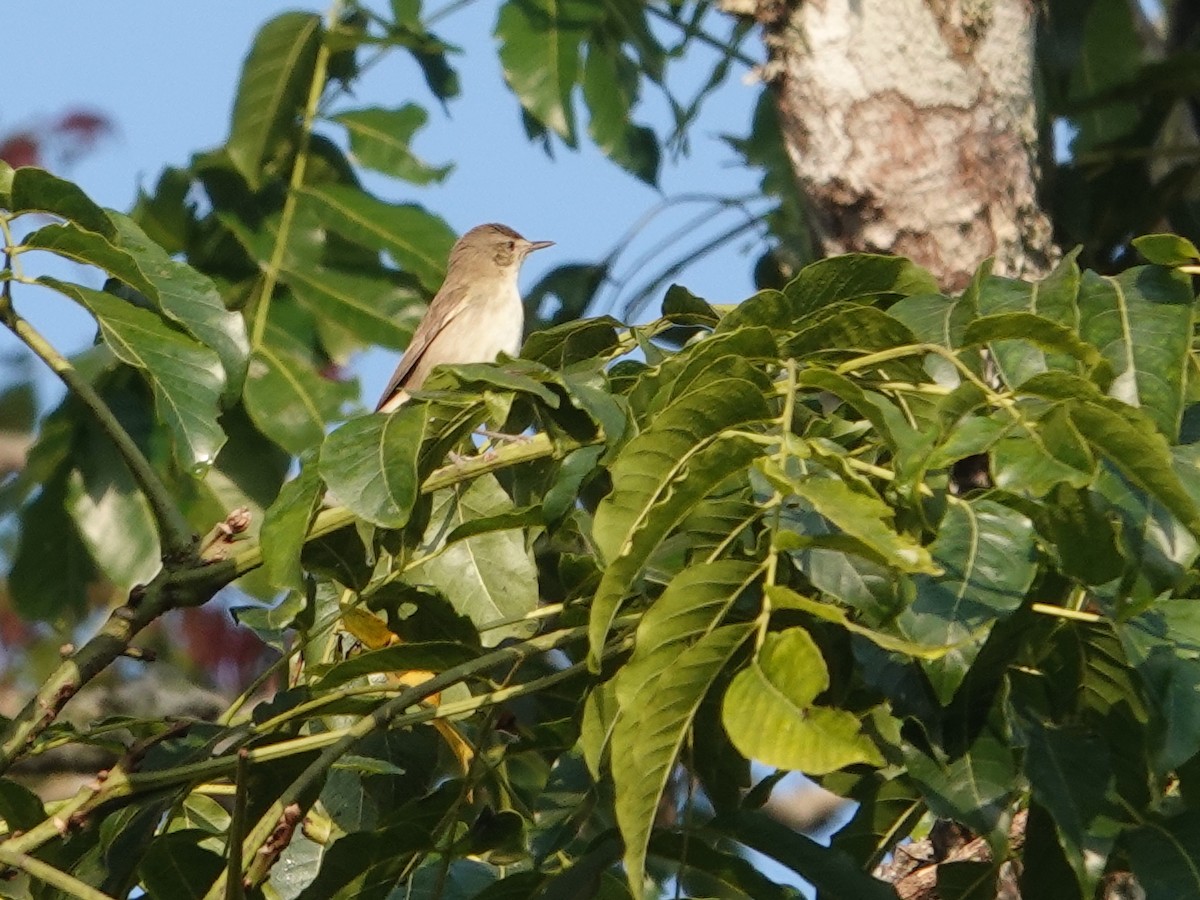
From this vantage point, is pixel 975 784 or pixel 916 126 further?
pixel 916 126

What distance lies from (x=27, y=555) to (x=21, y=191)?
176cm

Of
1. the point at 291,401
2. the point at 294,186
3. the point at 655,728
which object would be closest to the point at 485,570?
the point at 655,728

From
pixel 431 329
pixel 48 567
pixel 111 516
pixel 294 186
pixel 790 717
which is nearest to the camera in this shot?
pixel 790 717

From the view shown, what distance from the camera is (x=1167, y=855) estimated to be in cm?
203

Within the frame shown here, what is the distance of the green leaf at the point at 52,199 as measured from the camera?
7.93 ft

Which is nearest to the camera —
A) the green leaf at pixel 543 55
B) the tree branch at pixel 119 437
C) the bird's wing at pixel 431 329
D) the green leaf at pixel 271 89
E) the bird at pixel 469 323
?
the tree branch at pixel 119 437

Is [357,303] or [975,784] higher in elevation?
[357,303]

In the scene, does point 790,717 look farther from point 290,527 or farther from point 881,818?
point 881,818

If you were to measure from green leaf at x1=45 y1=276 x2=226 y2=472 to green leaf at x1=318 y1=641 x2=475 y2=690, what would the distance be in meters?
0.33

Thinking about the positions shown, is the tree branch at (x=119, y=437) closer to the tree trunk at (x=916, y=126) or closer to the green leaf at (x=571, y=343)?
the green leaf at (x=571, y=343)

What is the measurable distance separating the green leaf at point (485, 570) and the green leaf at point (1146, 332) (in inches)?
35.6

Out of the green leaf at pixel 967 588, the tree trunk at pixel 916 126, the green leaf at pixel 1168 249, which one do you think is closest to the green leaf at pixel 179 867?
the green leaf at pixel 967 588

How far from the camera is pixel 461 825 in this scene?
2531 mm

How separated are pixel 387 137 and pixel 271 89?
1.05 ft
